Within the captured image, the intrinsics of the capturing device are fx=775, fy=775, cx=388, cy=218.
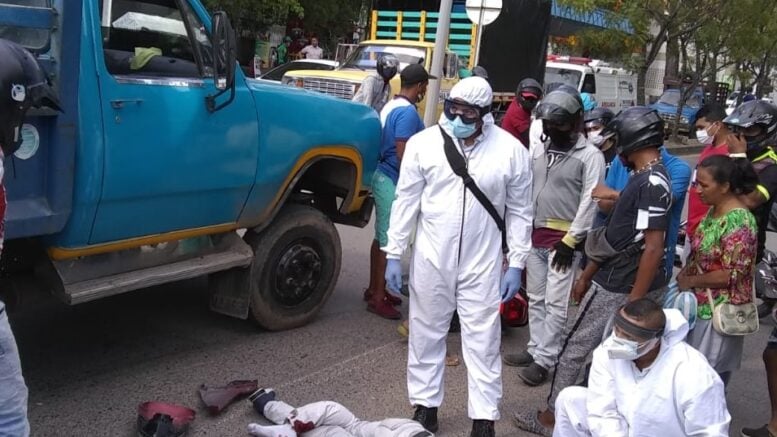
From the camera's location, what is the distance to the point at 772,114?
14.3 ft

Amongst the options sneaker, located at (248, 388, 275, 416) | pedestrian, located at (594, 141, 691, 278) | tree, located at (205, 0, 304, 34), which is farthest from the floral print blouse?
tree, located at (205, 0, 304, 34)

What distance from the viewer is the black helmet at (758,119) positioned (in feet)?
14.2

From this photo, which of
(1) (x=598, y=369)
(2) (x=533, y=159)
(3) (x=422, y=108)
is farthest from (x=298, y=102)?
(3) (x=422, y=108)

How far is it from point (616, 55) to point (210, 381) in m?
20.7

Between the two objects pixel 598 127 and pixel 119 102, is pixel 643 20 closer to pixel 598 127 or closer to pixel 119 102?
pixel 598 127

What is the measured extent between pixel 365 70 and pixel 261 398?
32.4 ft

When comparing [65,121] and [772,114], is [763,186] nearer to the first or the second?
[772,114]

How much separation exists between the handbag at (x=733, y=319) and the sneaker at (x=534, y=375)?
1.33 meters

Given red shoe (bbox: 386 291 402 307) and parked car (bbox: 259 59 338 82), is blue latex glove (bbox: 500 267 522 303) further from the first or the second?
parked car (bbox: 259 59 338 82)

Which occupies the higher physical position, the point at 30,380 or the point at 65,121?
the point at 65,121

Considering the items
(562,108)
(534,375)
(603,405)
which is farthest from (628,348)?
(534,375)

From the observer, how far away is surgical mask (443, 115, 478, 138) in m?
3.69

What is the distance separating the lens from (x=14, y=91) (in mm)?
2523

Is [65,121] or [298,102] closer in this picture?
[65,121]
